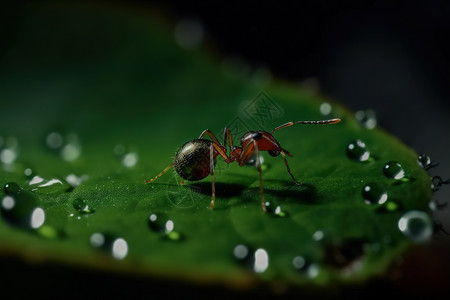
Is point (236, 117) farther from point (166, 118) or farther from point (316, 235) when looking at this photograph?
point (316, 235)

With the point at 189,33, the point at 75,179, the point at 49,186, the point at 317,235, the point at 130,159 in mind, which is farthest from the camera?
the point at 189,33

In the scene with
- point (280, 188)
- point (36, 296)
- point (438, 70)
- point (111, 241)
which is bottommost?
point (36, 296)

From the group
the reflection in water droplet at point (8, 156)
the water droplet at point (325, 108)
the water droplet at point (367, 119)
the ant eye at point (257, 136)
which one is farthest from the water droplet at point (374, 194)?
the reflection in water droplet at point (8, 156)

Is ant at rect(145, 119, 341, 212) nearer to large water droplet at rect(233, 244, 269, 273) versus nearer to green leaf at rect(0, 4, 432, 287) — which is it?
green leaf at rect(0, 4, 432, 287)

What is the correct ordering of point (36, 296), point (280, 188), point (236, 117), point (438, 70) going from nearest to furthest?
point (36, 296)
point (280, 188)
point (236, 117)
point (438, 70)

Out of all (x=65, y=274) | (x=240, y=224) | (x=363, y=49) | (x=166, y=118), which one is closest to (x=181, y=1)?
(x=166, y=118)

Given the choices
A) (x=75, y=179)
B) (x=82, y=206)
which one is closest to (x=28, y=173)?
(x=75, y=179)

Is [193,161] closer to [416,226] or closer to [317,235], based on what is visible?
[317,235]
